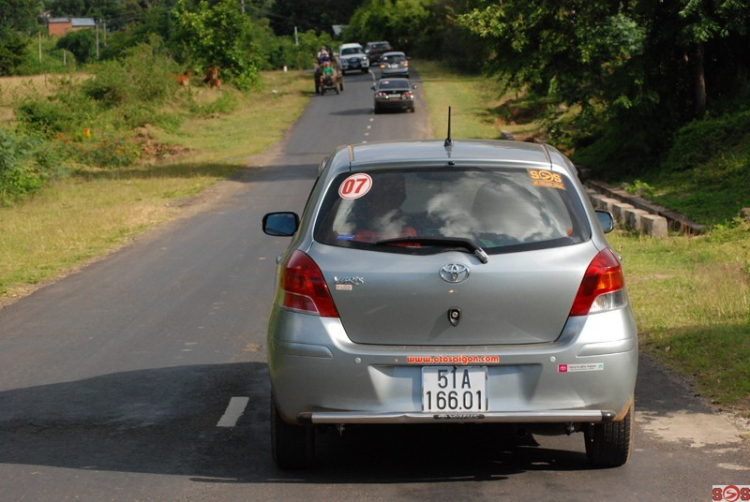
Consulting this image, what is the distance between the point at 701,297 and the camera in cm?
1101

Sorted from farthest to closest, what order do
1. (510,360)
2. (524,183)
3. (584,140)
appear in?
(584,140)
(524,183)
(510,360)

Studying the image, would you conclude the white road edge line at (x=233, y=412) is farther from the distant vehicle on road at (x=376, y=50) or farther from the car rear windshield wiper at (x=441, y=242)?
the distant vehicle on road at (x=376, y=50)

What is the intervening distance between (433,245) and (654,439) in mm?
1998

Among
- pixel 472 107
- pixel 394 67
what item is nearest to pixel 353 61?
pixel 394 67

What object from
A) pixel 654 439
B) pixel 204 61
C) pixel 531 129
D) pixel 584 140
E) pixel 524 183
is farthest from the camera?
pixel 204 61

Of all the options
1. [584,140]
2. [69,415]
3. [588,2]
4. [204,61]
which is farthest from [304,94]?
[69,415]

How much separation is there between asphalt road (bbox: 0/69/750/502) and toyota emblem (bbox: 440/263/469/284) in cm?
105

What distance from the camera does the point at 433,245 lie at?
18.6 feet

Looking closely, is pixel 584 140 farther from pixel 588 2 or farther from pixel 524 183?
pixel 524 183

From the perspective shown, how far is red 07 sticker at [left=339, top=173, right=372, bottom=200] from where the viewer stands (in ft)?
19.4

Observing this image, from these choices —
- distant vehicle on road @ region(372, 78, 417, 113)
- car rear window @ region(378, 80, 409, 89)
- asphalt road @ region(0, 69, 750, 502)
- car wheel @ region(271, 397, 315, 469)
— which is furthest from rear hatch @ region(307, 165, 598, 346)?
car rear window @ region(378, 80, 409, 89)

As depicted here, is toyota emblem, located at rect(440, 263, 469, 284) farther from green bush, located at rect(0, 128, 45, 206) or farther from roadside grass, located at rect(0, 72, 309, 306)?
green bush, located at rect(0, 128, 45, 206)

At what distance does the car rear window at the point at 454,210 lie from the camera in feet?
18.7

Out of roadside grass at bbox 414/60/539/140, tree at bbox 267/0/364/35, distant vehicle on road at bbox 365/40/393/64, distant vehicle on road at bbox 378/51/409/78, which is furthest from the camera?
tree at bbox 267/0/364/35
